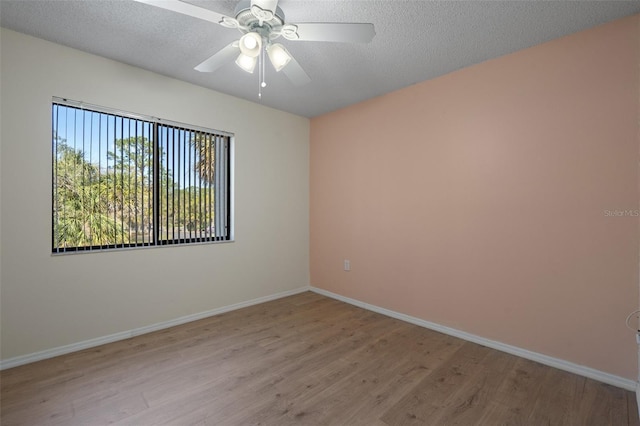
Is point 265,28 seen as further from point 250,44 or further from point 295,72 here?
point 295,72

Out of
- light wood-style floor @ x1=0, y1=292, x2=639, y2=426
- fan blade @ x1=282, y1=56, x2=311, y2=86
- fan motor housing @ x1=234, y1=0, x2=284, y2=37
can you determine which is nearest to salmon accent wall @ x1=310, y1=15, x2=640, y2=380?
light wood-style floor @ x1=0, y1=292, x2=639, y2=426

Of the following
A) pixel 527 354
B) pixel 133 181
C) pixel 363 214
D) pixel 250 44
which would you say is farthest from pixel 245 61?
pixel 527 354

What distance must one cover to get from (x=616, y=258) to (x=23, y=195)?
4353 millimetres

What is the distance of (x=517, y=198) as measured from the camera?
2455 mm

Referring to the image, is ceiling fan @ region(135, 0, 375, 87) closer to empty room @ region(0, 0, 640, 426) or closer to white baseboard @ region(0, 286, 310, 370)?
empty room @ region(0, 0, 640, 426)

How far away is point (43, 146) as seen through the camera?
92.7 inches

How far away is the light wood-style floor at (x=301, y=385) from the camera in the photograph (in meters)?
1.73

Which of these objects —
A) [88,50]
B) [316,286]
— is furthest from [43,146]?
[316,286]

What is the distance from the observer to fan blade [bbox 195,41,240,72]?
1928 millimetres

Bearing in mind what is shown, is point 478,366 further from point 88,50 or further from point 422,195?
point 88,50

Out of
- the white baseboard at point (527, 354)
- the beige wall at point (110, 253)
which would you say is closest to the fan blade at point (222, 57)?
the beige wall at point (110, 253)

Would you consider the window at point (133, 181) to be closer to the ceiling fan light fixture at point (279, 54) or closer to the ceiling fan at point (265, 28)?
the ceiling fan at point (265, 28)

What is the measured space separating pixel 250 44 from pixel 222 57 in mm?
402

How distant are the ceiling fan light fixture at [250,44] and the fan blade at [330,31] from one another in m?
0.17
